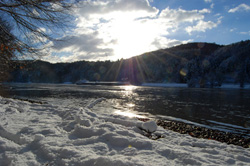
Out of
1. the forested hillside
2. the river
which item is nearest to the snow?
the forested hillside

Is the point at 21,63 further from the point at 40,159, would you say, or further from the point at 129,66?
the point at 129,66

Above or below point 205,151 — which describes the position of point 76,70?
above

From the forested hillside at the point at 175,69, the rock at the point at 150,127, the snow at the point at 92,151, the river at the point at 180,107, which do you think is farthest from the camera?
the forested hillside at the point at 175,69

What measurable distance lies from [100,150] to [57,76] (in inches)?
8043

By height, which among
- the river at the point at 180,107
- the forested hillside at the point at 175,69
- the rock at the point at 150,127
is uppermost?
the forested hillside at the point at 175,69

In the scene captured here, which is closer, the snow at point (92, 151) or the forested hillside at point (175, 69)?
the snow at point (92, 151)

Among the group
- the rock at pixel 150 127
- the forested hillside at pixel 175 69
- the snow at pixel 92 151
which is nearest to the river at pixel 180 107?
the rock at pixel 150 127

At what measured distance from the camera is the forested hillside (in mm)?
79062

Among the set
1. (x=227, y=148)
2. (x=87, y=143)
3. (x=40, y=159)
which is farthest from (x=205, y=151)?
(x=40, y=159)

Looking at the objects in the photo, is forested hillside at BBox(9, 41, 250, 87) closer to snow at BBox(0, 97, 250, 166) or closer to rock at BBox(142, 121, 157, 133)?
snow at BBox(0, 97, 250, 166)

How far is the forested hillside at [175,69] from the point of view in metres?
79.1

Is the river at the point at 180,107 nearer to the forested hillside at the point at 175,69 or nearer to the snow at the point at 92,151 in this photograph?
the snow at the point at 92,151

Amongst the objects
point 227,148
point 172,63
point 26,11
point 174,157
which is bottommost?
point 227,148

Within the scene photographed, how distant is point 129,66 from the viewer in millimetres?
148875
